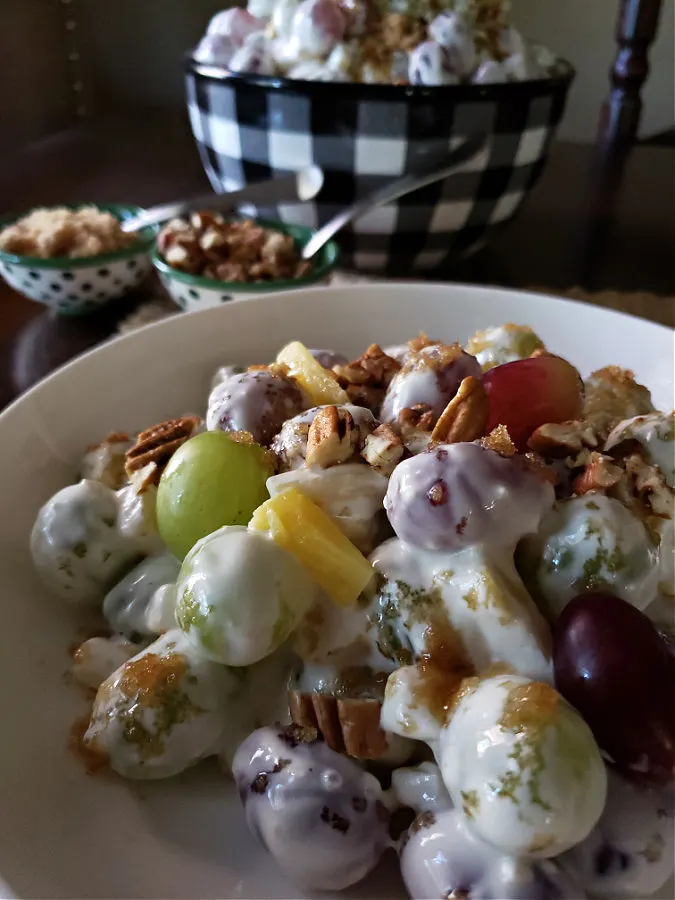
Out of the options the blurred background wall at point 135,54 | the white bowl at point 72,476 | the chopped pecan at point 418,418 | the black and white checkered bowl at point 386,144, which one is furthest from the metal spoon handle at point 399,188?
the blurred background wall at point 135,54

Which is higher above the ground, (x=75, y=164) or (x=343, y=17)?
(x=343, y=17)

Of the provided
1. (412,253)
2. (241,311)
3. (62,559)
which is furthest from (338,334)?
(62,559)

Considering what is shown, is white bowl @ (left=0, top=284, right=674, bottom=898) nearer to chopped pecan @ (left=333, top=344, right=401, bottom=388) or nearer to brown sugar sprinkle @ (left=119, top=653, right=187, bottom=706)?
brown sugar sprinkle @ (left=119, top=653, right=187, bottom=706)

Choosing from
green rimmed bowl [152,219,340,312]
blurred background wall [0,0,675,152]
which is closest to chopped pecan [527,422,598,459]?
green rimmed bowl [152,219,340,312]

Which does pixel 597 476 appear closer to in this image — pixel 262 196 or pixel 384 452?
pixel 384 452

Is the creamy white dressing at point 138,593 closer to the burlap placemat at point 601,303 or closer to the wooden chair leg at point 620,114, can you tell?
the burlap placemat at point 601,303

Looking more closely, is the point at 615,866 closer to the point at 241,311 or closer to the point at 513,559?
the point at 513,559
